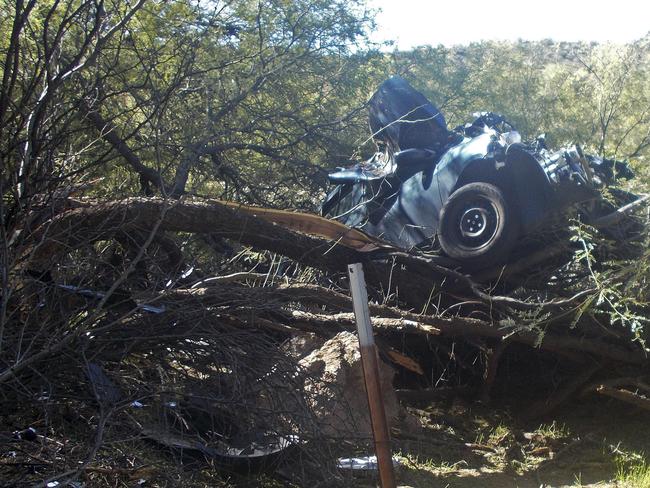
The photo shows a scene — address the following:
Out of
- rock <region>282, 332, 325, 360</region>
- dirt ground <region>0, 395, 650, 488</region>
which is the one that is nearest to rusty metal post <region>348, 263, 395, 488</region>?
dirt ground <region>0, 395, 650, 488</region>

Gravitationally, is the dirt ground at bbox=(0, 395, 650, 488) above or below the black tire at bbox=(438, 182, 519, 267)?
below

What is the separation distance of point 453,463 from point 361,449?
1168 mm

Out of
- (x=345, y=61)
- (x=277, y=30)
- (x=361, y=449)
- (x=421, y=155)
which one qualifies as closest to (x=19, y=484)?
(x=361, y=449)

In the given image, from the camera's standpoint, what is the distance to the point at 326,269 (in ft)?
22.1

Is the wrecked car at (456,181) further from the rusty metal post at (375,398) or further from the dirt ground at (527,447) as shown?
the rusty metal post at (375,398)

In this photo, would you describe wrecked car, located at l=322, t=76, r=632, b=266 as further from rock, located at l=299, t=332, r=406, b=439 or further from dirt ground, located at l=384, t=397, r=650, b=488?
dirt ground, located at l=384, t=397, r=650, b=488

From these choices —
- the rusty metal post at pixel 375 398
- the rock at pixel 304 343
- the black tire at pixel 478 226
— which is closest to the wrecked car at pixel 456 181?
the black tire at pixel 478 226

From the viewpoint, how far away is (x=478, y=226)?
6.67 metres

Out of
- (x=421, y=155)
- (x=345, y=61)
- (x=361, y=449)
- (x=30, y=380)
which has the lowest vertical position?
(x=361, y=449)

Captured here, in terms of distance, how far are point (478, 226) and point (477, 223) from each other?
0.08 feet

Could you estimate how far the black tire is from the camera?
256 inches

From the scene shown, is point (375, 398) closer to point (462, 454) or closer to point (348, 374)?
point (348, 374)

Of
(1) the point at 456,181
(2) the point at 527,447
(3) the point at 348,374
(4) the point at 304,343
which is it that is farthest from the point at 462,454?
(1) the point at 456,181

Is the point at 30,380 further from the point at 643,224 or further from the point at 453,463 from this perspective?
the point at 643,224
